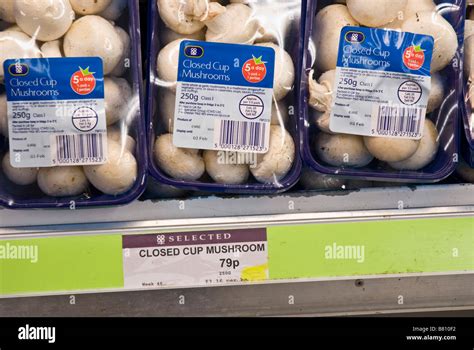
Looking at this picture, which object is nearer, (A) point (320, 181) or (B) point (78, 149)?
(B) point (78, 149)

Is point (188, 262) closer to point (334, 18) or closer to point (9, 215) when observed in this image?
point (9, 215)

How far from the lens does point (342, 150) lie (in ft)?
3.86

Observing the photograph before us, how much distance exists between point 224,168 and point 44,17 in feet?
1.44

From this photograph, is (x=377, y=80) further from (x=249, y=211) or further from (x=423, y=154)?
(x=249, y=211)

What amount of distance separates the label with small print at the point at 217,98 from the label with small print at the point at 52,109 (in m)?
0.17

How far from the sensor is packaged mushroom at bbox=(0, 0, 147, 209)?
1.11m

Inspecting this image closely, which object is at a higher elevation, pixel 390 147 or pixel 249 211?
pixel 390 147

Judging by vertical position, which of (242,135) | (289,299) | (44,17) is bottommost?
(289,299)

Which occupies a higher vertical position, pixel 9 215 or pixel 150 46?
pixel 150 46

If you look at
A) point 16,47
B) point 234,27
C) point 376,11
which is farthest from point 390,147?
point 16,47

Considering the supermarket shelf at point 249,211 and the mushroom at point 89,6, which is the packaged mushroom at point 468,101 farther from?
the mushroom at point 89,6

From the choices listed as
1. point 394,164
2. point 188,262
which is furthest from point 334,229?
point 188,262
